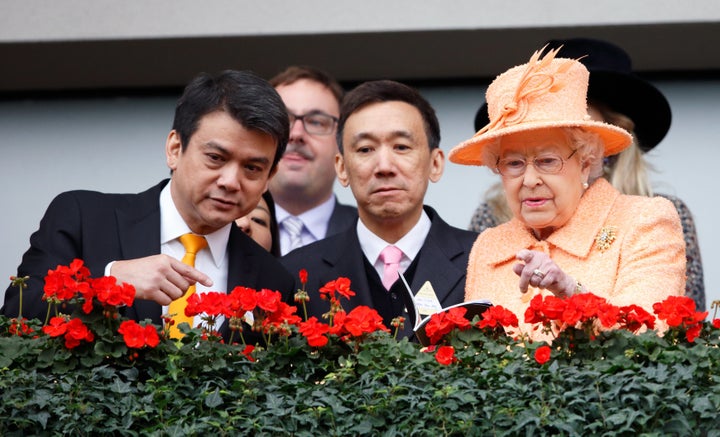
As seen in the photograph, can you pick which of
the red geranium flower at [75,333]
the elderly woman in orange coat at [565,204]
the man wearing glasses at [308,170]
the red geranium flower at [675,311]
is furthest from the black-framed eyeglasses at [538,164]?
the man wearing glasses at [308,170]

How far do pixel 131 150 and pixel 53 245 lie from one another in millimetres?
3374

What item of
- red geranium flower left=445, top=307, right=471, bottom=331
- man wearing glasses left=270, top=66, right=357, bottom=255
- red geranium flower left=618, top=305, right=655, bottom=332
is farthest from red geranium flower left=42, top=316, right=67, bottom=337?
man wearing glasses left=270, top=66, right=357, bottom=255

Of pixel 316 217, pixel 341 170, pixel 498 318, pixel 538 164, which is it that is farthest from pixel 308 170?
pixel 498 318

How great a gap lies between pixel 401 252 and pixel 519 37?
7.65 ft

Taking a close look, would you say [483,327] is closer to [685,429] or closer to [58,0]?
[685,429]

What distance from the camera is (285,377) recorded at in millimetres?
3521

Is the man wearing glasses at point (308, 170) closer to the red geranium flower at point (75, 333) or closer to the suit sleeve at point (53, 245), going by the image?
the suit sleeve at point (53, 245)

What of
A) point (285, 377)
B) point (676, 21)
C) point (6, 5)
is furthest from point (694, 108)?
point (285, 377)

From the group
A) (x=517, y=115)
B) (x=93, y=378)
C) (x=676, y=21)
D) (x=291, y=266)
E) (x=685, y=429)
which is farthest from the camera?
(x=676, y=21)

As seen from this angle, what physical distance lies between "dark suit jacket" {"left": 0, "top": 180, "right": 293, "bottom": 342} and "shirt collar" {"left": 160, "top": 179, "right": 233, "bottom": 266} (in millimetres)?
29

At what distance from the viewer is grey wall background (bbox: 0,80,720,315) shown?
7418 mm

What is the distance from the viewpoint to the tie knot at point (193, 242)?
179 inches

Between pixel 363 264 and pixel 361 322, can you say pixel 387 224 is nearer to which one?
pixel 363 264

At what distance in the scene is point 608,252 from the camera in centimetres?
417
